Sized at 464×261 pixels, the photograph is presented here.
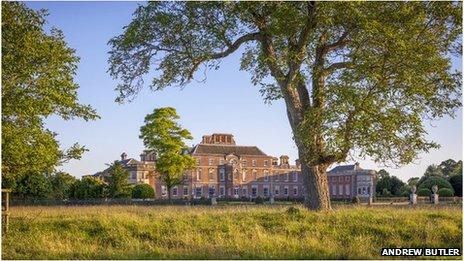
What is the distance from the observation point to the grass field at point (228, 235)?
12609 mm

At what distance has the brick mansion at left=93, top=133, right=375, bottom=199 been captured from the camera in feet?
259

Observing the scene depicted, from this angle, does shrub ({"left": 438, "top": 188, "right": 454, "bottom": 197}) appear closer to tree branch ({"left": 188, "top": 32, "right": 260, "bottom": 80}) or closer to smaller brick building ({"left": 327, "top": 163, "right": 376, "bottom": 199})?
smaller brick building ({"left": 327, "top": 163, "right": 376, "bottom": 199})

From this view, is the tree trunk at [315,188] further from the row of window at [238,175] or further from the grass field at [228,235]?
the row of window at [238,175]

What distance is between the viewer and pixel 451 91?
16.3 meters

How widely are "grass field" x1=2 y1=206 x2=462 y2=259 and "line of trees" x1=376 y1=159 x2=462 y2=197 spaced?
38.5 m

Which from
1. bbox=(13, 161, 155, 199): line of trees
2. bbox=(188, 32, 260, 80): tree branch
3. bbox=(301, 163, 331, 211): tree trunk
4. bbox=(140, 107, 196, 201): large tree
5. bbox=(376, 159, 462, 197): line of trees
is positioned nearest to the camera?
bbox=(188, 32, 260, 80): tree branch

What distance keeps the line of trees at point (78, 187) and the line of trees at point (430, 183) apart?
90.3 ft

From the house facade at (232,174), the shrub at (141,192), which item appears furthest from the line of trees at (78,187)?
the house facade at (232,174)

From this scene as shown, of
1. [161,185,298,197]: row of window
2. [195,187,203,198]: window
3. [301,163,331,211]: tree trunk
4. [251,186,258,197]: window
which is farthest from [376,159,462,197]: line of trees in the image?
[301,163,331,211]: tree trunk

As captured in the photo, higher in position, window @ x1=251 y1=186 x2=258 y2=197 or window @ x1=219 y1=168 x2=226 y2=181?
window @ x1=219 y1=168 x2=226 y2=181

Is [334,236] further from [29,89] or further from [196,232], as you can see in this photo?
[29,89]

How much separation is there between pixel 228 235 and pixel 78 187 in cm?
4714

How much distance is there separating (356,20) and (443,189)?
39.7m

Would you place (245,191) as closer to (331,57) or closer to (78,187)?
(78,187)
